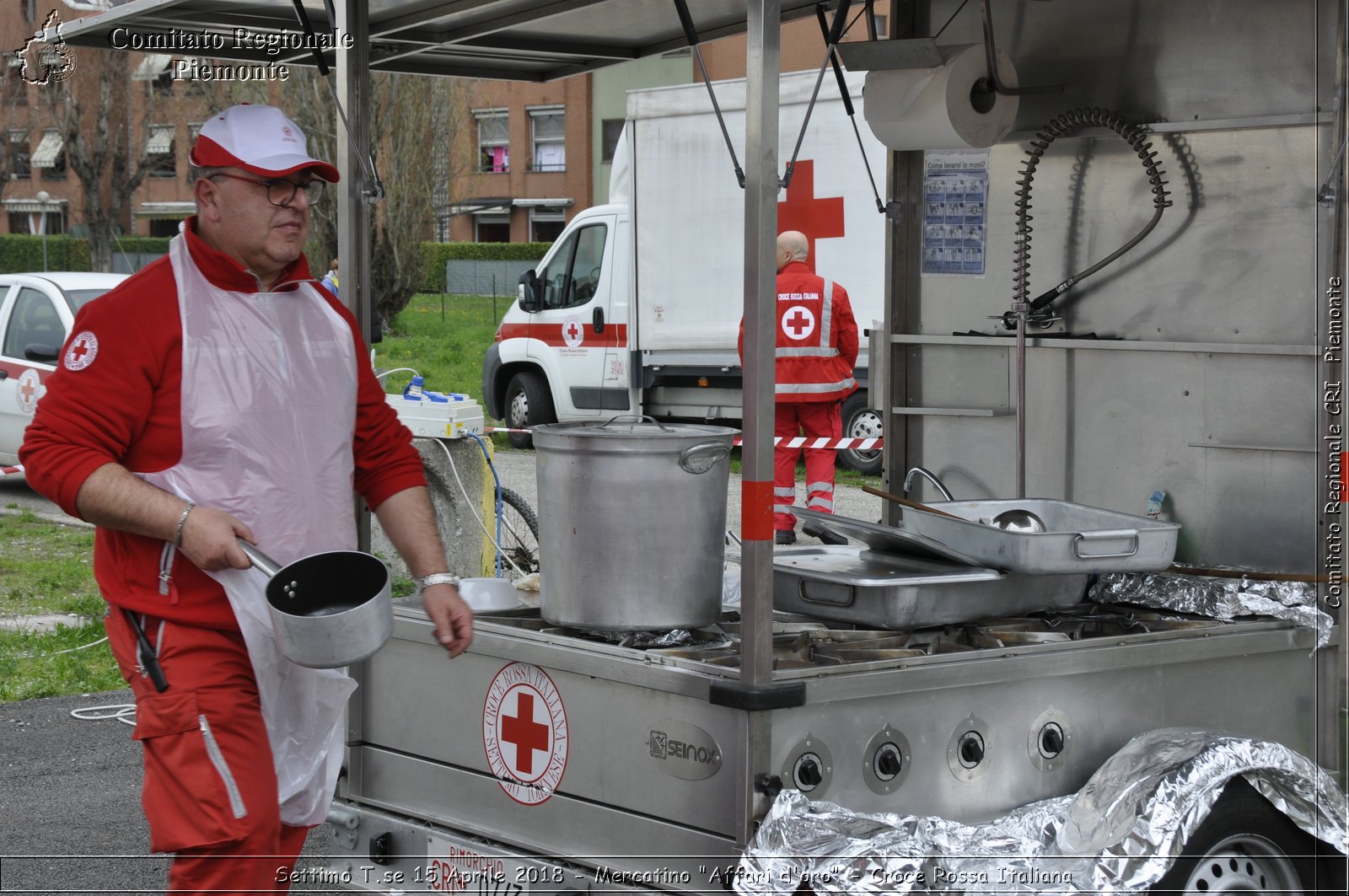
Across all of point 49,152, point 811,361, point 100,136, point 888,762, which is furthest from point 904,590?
point 49,152

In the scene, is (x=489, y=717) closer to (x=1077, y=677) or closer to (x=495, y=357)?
(x=1077, y=677)

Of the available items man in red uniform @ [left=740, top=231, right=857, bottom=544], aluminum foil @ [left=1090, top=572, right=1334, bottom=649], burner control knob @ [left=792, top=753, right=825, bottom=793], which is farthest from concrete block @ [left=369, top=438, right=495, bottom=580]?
burner control knob @ [left=792, top=753, right=825, bottom=793]

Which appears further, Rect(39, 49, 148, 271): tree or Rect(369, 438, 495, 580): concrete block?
Rect(39, 49, 148, 271): tree

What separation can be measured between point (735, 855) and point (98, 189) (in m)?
27.7

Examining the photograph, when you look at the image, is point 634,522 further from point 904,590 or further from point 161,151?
point 161,151

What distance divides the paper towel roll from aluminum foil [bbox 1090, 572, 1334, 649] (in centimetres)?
144

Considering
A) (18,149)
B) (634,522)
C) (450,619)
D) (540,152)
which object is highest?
(540,152)

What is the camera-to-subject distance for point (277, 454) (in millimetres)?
3115

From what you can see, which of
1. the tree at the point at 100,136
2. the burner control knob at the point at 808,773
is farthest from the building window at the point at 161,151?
the burner control knob at the point at 808,773

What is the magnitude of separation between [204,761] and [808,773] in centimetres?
118

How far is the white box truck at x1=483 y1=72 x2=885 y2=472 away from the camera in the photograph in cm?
1321

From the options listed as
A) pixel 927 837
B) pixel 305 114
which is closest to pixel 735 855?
pixel 927 837

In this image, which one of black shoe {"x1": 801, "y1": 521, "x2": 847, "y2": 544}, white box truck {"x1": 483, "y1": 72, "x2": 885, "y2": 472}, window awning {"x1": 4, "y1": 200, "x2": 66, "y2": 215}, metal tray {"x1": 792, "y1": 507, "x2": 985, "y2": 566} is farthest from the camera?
window awning {"x1": 4, "y1": 200, "x2": 66, "y2": 215}

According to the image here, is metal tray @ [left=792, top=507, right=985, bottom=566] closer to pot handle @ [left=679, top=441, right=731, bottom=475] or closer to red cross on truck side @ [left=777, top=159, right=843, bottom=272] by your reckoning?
pot handle @ [left=679, top=441, right=731, bottom=475]
